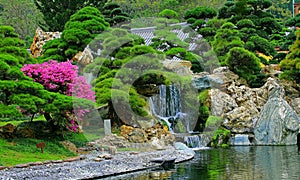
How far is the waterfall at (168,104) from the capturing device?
927 inches

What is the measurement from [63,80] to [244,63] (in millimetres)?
10881

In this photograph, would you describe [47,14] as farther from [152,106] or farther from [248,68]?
[248,68]

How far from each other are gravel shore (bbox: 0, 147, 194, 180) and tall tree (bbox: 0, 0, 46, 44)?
30.2m

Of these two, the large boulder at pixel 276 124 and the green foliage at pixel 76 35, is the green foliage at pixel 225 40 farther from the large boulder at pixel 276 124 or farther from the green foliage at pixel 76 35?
the green foliage at pixel 76 35

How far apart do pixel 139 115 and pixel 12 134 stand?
607 centimetres

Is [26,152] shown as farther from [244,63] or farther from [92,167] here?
[244,63]

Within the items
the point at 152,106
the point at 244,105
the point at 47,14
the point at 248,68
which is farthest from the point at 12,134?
the point at 47,14

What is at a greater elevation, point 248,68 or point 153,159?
point 248,68

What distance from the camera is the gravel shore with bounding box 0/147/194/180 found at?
12961mm

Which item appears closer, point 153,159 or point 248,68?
point 153,159

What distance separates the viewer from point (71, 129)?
18.0m

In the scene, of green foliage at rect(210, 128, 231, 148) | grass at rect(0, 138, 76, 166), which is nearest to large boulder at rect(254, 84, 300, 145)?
green foliage at rect(210, 128, 231, 148)

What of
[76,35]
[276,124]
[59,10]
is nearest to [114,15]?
[59,10]

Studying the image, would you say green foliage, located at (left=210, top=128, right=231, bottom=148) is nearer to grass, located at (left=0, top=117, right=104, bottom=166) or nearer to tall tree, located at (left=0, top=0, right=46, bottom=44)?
grass, located at (left=0, top=117, right=104, bottom=166)
